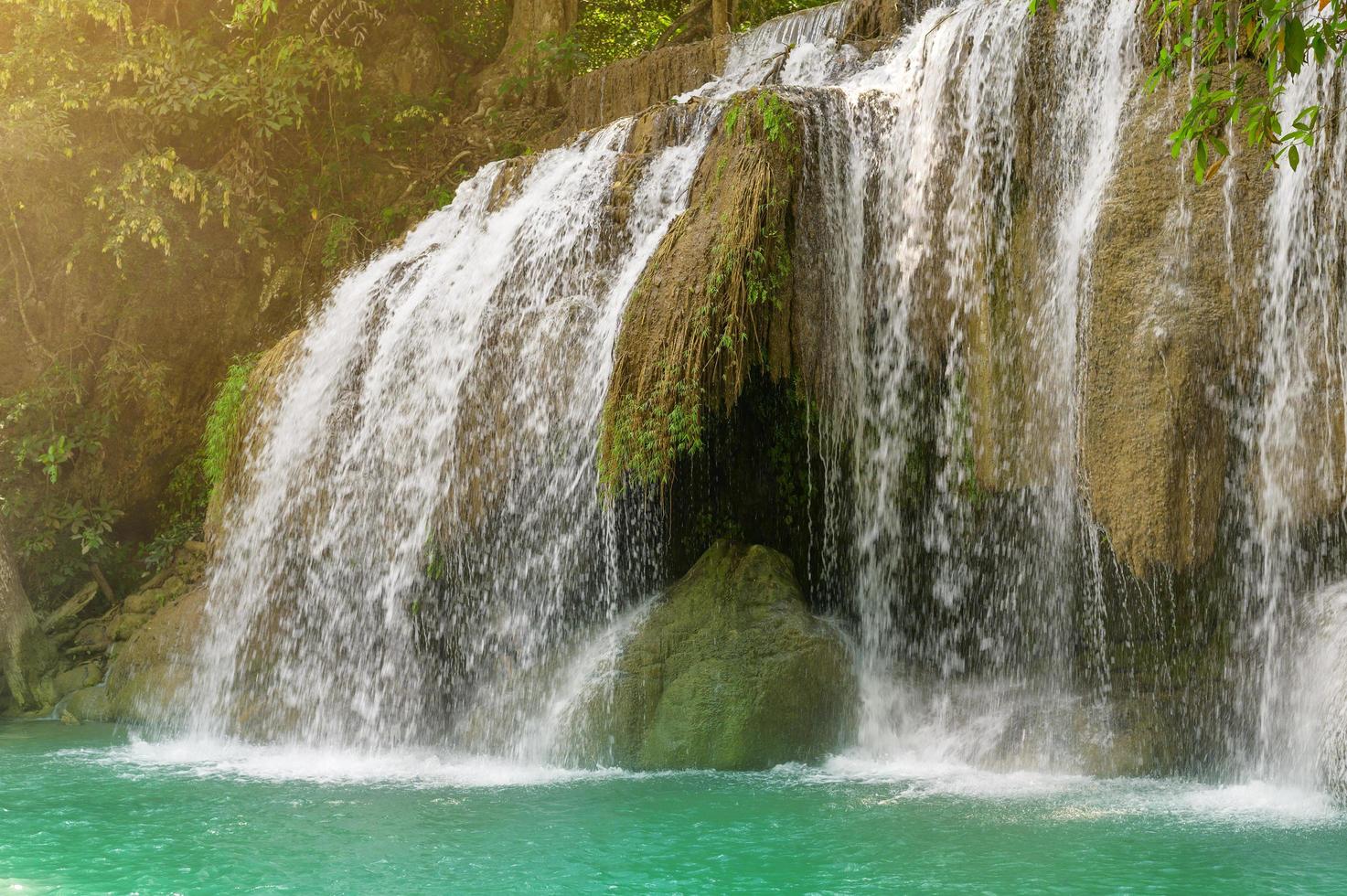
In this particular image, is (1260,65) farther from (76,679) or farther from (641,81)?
(76,679)

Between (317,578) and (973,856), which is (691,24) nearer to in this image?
(317,578)

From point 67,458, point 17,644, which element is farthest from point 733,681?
point 67,458

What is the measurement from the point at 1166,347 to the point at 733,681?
3496mm

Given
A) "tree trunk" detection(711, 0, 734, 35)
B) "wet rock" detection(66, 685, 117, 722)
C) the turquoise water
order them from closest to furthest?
1. the turquoise water
2. "wet rock" detection(66, 685, 117, 722)
3. "tree trunk" detection(711, 0, 734, 35)

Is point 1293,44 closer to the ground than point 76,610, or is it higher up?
higher up

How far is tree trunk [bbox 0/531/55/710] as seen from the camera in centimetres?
1216

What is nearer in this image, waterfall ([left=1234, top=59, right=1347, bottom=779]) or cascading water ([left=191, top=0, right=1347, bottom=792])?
waterfall ([left=1234, top=59, right=1347, bottom=779])

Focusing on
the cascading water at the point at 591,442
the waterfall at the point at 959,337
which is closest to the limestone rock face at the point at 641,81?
the cascading water at the point at 591,442

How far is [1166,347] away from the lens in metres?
7.57

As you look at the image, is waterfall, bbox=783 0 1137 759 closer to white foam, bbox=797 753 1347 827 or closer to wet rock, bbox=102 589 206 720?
white foam, bbox=797 753 1347 827

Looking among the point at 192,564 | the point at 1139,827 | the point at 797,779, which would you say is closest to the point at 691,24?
the point at 192,564

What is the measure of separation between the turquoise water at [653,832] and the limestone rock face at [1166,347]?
1.59m

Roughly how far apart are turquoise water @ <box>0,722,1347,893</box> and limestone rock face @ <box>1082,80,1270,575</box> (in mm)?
1586

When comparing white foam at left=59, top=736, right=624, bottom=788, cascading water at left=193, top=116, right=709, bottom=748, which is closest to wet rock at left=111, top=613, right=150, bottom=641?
cascading water at left=193, top=116, right=709, bottom=748
